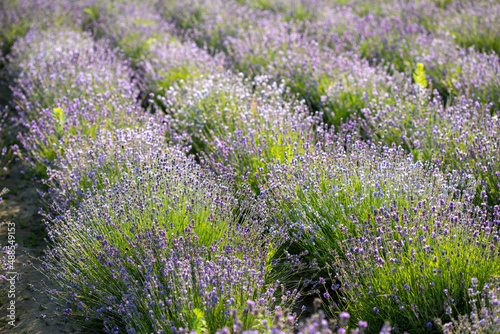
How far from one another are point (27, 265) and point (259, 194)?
6.43 feet

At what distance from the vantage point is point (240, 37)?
6.76 metres

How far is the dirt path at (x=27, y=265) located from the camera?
2787 millimetres

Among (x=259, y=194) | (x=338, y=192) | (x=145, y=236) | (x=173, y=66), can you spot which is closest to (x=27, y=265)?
(x=145, y=236)

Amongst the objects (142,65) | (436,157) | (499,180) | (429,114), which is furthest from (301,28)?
(499,180)

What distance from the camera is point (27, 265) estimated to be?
3289 mm

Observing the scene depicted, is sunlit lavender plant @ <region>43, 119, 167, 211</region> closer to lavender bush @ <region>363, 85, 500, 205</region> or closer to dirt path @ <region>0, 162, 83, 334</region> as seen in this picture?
dirt path @ <region>0, 162, 83, 334</region>

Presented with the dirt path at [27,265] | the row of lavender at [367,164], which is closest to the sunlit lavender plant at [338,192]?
the row of lavender at [367,164]

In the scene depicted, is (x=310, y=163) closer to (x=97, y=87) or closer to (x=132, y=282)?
(x=132, y=282)

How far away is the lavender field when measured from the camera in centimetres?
234

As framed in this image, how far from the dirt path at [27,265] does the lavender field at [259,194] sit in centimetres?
2

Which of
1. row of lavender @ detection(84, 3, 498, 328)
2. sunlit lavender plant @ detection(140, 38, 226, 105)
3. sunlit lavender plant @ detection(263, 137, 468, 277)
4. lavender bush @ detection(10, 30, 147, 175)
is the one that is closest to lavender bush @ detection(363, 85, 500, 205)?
row of lavender @ detection(84, 3, 498, 328)

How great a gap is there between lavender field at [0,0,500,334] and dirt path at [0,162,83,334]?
0.02m

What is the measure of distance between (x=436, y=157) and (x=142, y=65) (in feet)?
14.3

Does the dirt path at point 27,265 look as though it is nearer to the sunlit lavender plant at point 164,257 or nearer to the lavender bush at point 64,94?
the sunlit lavender plant at point 164,257
